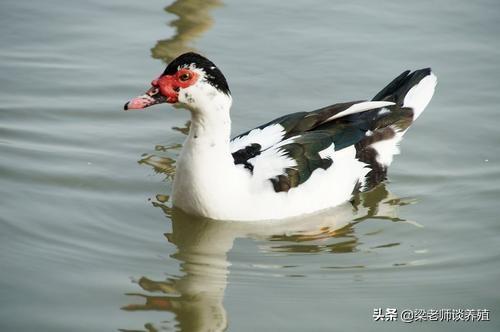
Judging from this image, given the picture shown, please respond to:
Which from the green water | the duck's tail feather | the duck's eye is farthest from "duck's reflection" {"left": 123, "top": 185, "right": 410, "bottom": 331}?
the duck's eye

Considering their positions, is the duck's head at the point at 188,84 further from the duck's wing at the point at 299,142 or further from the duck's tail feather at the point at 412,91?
the duck's tail feather at the point at 412,91

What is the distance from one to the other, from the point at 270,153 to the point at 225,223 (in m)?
0.60

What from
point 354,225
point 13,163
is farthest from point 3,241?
point 354,225

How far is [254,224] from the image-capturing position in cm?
707

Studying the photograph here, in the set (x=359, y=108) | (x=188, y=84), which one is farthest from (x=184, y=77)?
(x=359, y=108)

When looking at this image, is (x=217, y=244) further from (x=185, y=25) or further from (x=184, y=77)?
(x=185, y=25)

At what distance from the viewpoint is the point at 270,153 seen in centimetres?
721

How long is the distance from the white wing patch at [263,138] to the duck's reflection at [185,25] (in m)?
2.27

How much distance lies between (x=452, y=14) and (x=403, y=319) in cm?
555

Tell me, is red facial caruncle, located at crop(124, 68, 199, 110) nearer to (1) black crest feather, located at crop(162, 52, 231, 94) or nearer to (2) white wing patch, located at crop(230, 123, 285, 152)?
(1) black crest feather, located at crop(162, 52, 231, 94)

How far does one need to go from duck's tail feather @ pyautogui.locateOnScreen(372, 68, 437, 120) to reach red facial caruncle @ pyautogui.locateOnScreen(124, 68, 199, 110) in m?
2.19

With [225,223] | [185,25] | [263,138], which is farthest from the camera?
[185,25]

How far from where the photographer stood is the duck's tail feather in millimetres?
8234

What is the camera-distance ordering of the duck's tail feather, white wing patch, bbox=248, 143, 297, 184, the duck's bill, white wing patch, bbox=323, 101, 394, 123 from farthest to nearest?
1. the duck's tail feather
2. white wing patch, bbox=323, 101, 394, 123
3. white wing patch, bbox=248, 143, 297, 184
4. the duck's bill
